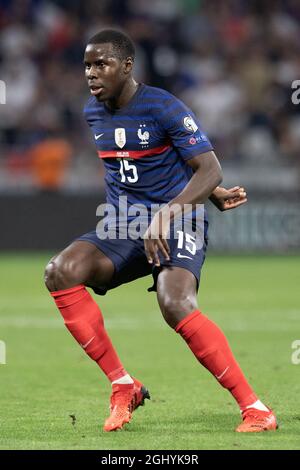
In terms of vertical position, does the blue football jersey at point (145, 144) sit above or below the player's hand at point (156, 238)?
above

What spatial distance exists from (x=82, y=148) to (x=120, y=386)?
490 inches

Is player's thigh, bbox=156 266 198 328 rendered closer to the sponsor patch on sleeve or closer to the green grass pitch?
the green grass pitch

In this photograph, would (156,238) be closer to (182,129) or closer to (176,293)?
(176,293)

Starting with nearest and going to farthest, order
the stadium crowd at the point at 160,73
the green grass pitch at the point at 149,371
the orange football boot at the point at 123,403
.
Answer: the green grass pitch at the point at 149,371 < the orange football boot at the point at 123,403 < the stadium crowd at the point at 160,73

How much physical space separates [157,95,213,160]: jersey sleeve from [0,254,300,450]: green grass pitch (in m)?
1.44

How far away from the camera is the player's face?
5883 millimetres

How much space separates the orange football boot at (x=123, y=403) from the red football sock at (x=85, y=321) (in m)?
0.16

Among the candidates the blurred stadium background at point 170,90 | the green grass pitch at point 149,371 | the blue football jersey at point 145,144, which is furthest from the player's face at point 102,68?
the blurred stadium background at point 170,90

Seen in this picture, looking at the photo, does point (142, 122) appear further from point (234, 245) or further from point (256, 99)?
point (256, 99)

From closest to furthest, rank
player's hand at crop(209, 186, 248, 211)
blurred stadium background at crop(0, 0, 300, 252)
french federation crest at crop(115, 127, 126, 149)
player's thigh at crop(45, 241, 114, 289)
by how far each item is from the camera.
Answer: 1. player's thigh at crop(45, 241, 114, 289)
2. french federation crest at crop(115, 127, 126, 149)
3. player's hand at crop(209, 186, 248, 211)
4. blurred stadium background at crop(0, 0, 300, 252)

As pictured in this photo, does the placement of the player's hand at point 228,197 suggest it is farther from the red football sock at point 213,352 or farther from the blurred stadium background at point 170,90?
the blurred stadium background at point 170,90

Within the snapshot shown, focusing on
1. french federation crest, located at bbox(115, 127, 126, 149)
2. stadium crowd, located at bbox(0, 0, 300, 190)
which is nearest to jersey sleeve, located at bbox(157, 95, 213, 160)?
french federation crest, located at bbox(115, 127, 126, 149)

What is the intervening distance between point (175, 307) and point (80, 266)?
2.06 feet

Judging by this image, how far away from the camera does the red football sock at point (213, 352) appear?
5617 mm
